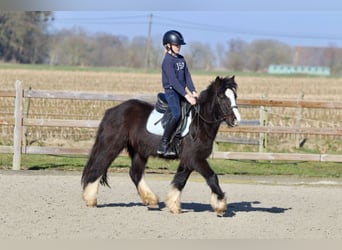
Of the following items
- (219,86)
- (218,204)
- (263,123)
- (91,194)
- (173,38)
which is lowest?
(91,194)

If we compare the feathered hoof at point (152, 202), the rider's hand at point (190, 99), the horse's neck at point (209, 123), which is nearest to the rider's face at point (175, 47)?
the rider's hand at point (190, 99)

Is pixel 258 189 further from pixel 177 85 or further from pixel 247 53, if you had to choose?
pixel 247 53

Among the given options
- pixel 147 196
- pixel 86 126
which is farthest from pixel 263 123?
pixel 147 196

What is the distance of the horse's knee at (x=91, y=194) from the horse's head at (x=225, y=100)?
1815 mm

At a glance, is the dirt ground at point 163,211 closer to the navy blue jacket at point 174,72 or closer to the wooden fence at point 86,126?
the wooden fence at point 86,126

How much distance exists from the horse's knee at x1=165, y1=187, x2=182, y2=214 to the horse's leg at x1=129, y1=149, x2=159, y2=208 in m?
0.28

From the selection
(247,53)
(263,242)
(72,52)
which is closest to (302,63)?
(247,53)

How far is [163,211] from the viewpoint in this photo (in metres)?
8.41

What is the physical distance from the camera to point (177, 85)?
7953 millimetres

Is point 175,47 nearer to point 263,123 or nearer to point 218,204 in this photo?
point 218,204

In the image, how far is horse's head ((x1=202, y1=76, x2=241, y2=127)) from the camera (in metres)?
7.88

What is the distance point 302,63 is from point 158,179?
88.9 m

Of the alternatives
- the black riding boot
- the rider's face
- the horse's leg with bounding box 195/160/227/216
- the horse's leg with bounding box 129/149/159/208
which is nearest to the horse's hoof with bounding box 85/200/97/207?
the horse's leg with bounding box 129/149/159/208

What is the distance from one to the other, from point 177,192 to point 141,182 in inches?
24.7
